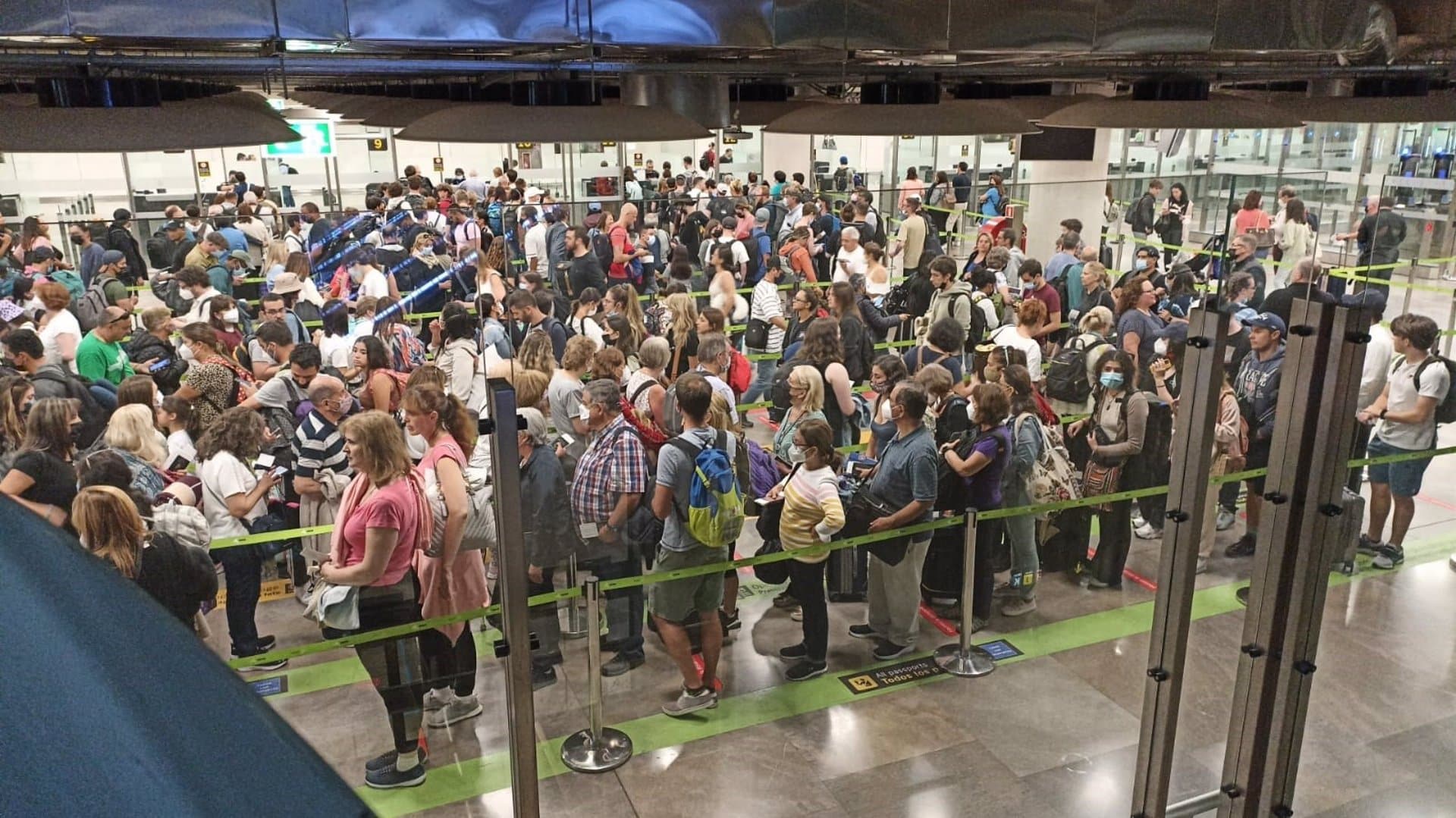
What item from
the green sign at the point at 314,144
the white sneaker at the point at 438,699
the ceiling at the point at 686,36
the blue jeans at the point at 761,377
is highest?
the ceiling at the point at 686,36

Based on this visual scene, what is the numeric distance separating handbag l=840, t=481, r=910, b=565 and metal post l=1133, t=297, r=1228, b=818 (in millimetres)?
2551

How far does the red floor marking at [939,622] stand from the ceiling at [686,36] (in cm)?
286

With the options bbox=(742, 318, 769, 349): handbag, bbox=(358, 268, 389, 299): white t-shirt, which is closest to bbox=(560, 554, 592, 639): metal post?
bbox=(358, 268, 389, 299): white t-shirt

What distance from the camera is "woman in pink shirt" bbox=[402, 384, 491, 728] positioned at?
346 centimetres

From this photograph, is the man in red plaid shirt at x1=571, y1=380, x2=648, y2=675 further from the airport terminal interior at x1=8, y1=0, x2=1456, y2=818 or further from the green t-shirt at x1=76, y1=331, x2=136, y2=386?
the green t-shirt at x1=76, y1=331, x2=136, y2=386

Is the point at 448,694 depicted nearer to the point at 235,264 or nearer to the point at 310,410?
the point at 310,410

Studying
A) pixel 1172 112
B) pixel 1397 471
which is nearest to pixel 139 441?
pixel 1172 112

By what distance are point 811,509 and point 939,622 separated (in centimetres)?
103

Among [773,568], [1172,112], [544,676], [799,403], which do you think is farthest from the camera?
[799,403]

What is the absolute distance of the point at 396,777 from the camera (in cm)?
467

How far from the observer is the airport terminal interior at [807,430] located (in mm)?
3025

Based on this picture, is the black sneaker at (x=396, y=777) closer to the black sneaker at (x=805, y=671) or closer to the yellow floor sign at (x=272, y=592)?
the yellow floor sign at (x=272, y=592)

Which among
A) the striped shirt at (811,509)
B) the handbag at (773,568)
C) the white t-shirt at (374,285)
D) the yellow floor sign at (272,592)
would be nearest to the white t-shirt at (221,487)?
the yellow floor sign at (272,592)

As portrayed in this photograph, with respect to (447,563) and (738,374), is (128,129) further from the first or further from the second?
(738,374)
